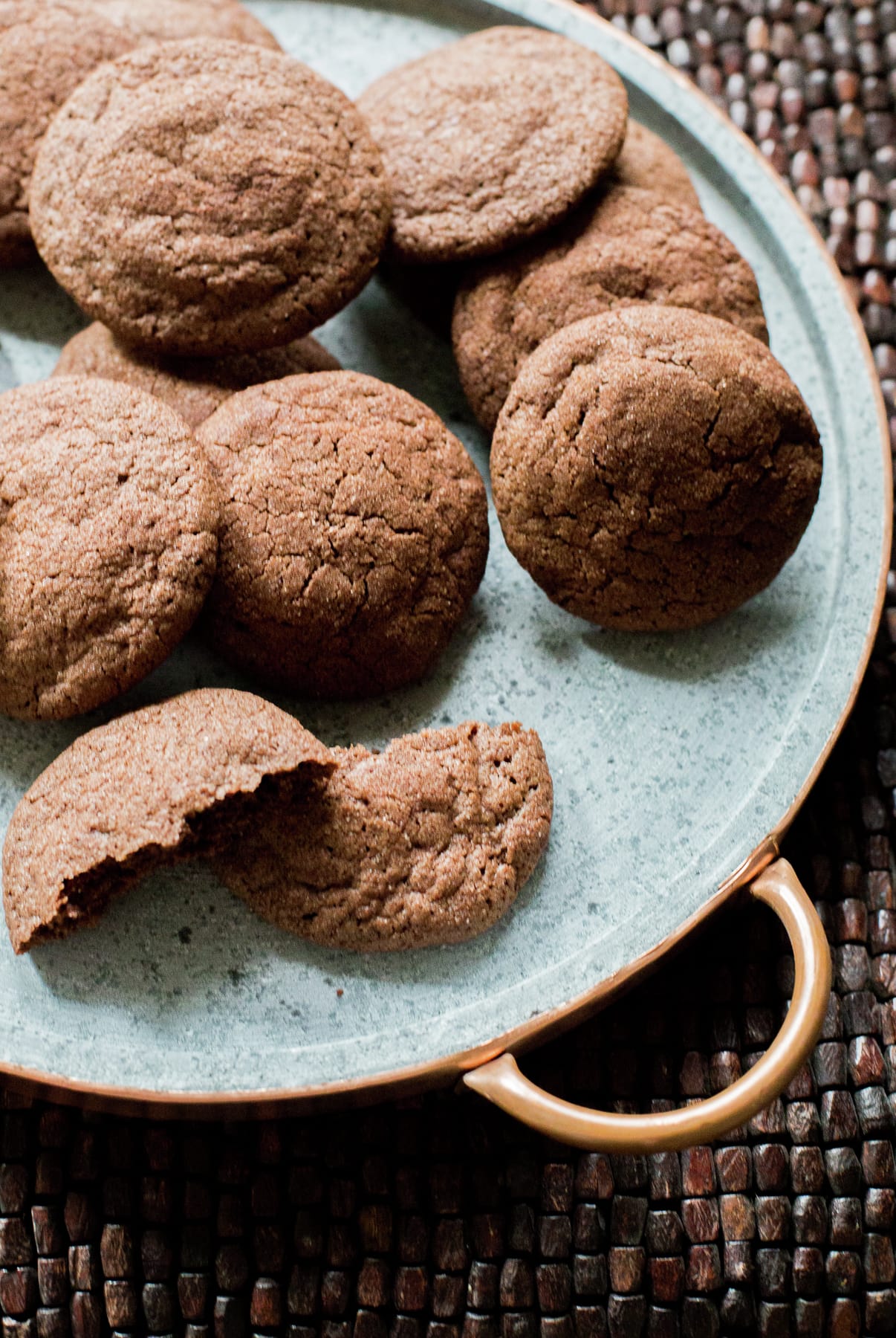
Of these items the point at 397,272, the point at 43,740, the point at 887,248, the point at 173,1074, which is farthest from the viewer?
the point at 887,248

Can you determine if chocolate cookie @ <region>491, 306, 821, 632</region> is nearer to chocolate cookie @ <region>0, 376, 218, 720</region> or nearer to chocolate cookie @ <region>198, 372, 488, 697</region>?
chocolate cookie @ <region>198, 372, 488, 697</region>

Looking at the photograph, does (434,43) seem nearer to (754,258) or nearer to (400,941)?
(754,258)

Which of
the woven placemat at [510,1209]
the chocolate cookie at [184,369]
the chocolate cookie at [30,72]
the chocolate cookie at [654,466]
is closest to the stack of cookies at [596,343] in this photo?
the chocolate cookie at [654,466]

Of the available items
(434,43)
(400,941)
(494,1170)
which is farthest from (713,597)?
(434,43)

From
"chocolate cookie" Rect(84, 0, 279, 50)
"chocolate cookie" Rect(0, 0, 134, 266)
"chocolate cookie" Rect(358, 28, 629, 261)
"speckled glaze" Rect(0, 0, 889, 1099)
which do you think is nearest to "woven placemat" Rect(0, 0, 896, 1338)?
"speckled glaze" Rect(0, 0, 889, 1099)

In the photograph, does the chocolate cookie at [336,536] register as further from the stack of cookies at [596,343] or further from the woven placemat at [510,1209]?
the woven placemat at [510,1209]
